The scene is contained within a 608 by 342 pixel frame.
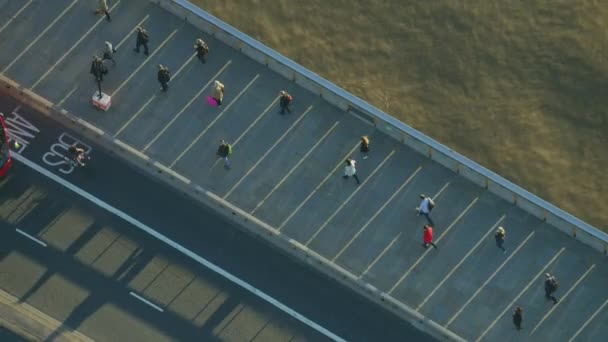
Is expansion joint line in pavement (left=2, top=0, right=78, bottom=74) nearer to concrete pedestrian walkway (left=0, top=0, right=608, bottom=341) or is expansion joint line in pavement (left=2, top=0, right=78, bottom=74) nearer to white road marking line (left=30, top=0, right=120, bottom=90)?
concrete pedestrian walkway (left=0, top=0, right=608, bottom=341)

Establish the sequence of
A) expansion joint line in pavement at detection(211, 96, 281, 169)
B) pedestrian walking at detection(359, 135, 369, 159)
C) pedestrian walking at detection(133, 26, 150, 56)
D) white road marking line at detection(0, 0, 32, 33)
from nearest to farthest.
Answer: pedestrian walking at detection(359, 135, 369, 159) → expansion joint line in pavement at detection(211, 96, 281, 169) → pedestrian walking at detection(133, 26, 150, 56) → white road marking line at detection(0, 0, 32, 33)

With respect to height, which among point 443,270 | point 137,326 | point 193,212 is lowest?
point 137,326

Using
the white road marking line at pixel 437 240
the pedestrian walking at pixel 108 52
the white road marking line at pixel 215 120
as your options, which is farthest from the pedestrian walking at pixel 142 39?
the white road marking line at pixel 437 240

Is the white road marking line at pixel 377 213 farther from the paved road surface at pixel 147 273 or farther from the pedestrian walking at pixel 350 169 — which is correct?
the paved road surface at pixel 147 273

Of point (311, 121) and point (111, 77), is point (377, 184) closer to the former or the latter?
point (311, 121)

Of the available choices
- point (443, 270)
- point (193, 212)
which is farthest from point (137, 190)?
point (443, 270)

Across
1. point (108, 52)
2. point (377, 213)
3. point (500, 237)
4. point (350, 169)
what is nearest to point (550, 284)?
point (500, 237)

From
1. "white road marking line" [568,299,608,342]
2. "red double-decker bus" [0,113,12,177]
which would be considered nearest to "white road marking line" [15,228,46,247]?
"red double-decker bus" [0,113,12,177]
